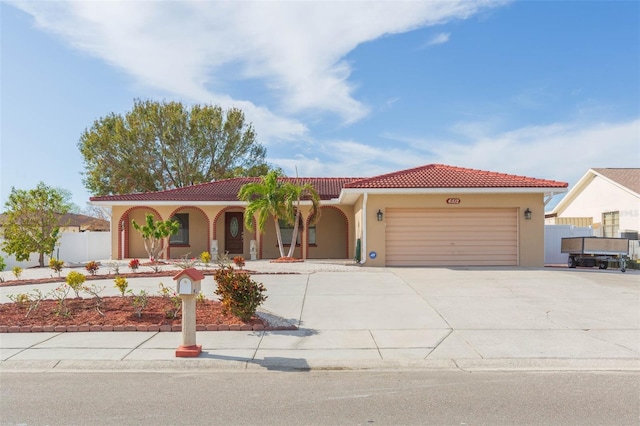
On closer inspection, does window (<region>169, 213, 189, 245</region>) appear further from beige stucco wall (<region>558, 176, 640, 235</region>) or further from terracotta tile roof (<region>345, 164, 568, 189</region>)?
beige stucco wall (<region>558, 176, 640, 235</region>)

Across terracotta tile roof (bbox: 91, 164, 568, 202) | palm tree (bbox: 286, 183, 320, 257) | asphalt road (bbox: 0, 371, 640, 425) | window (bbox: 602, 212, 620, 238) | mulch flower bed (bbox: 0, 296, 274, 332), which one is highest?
terracotta tile roof (bbox: 91, 164, 568, 202)

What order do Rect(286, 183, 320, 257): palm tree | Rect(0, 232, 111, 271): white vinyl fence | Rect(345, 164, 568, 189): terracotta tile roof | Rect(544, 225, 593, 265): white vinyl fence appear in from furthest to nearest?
Rect(0, 232, 111, 271): white vinyl fence → Rect(544, 225, 593, 265): white vinyl fence → Rect(286, 183, 320, 257): palm tree → Rect(345, 164, 568, 189): terracotta tile roof

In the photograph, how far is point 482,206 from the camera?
17.4 metres

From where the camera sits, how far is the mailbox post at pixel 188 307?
21.6 ft

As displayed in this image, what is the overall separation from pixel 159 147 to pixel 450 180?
74.9 feet

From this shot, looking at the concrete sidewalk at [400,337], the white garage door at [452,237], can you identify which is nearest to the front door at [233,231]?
the white garage door at [452,237]

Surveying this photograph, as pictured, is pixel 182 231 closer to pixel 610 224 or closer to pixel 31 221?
pixel 31 221

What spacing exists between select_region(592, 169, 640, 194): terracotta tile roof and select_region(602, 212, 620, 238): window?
1615 millimetres

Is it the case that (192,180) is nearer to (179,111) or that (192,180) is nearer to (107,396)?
(179,111)

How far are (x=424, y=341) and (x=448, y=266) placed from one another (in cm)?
Answer: 1027

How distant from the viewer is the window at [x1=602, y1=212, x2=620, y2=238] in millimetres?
25266

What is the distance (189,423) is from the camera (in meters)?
4.51

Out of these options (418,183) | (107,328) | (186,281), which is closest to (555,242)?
(418,183)

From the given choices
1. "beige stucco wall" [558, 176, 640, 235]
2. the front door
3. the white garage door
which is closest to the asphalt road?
the white garage door
